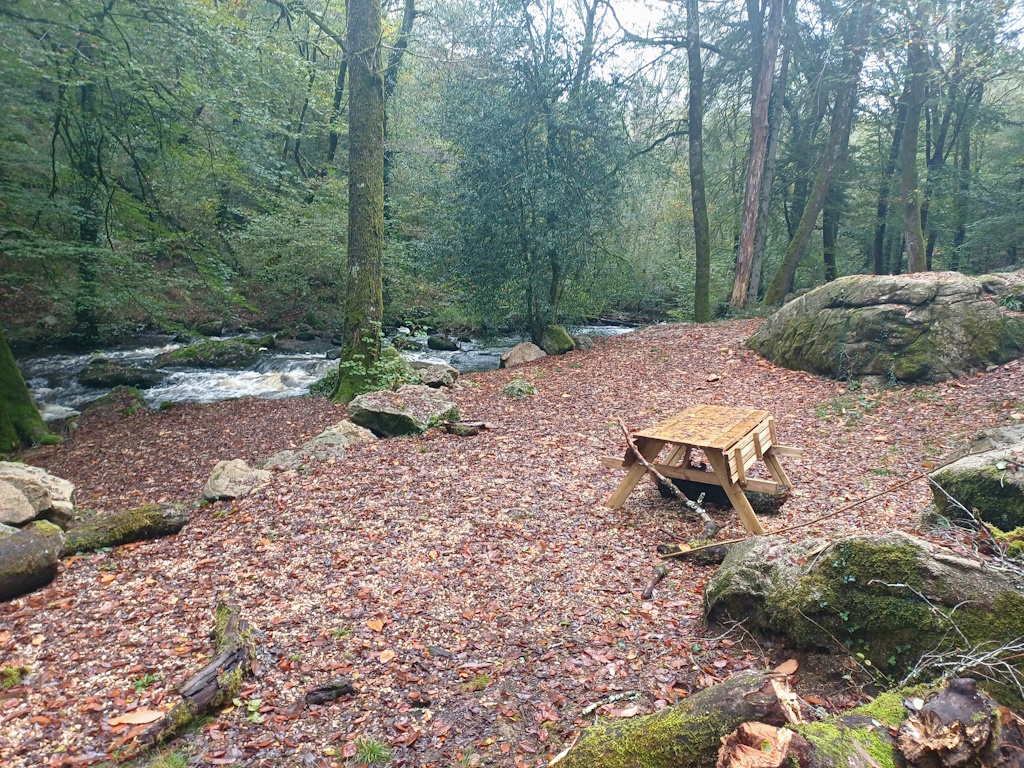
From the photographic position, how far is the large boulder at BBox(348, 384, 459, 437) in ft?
24.6

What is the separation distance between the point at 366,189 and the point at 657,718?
9.20 metres

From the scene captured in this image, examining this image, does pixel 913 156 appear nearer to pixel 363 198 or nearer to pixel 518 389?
pixel 518 389

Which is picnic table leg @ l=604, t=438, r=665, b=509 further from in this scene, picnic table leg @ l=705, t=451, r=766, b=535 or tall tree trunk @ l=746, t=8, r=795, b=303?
tall tree trunk @ l=746, t=8, r=795, b=303

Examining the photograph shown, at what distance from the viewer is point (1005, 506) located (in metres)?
3.34

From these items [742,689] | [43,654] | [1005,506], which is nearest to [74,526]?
[43,654]

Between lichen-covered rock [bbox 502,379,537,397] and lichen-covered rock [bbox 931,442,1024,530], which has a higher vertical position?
lichen-covered rock [bbox 931,442,1024,530]

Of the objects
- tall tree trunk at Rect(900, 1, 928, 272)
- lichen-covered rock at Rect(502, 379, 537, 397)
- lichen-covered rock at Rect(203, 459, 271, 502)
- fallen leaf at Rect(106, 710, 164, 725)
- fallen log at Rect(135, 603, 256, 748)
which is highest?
tall tree trunk at Rect(900, 1, 928, 272)

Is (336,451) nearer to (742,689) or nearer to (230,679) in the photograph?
(230,679)

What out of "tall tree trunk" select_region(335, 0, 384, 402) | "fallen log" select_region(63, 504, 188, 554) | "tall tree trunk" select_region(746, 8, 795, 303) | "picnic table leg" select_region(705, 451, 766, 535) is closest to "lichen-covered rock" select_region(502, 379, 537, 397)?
"tall tree trunk" select_region(335, 0, 384, 402)

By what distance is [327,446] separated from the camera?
22.3 feet

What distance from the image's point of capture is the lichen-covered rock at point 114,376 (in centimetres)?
1186

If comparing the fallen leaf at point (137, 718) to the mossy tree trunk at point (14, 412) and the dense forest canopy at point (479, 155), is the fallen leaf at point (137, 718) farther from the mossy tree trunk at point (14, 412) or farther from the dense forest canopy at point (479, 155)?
the dense forest canopy at point (479, 155)

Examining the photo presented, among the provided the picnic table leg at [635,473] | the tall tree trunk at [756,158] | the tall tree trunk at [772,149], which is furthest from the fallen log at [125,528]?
the tall tree trunk at [772,149]

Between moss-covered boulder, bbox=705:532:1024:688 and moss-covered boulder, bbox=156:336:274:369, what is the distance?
1400 centimetres
